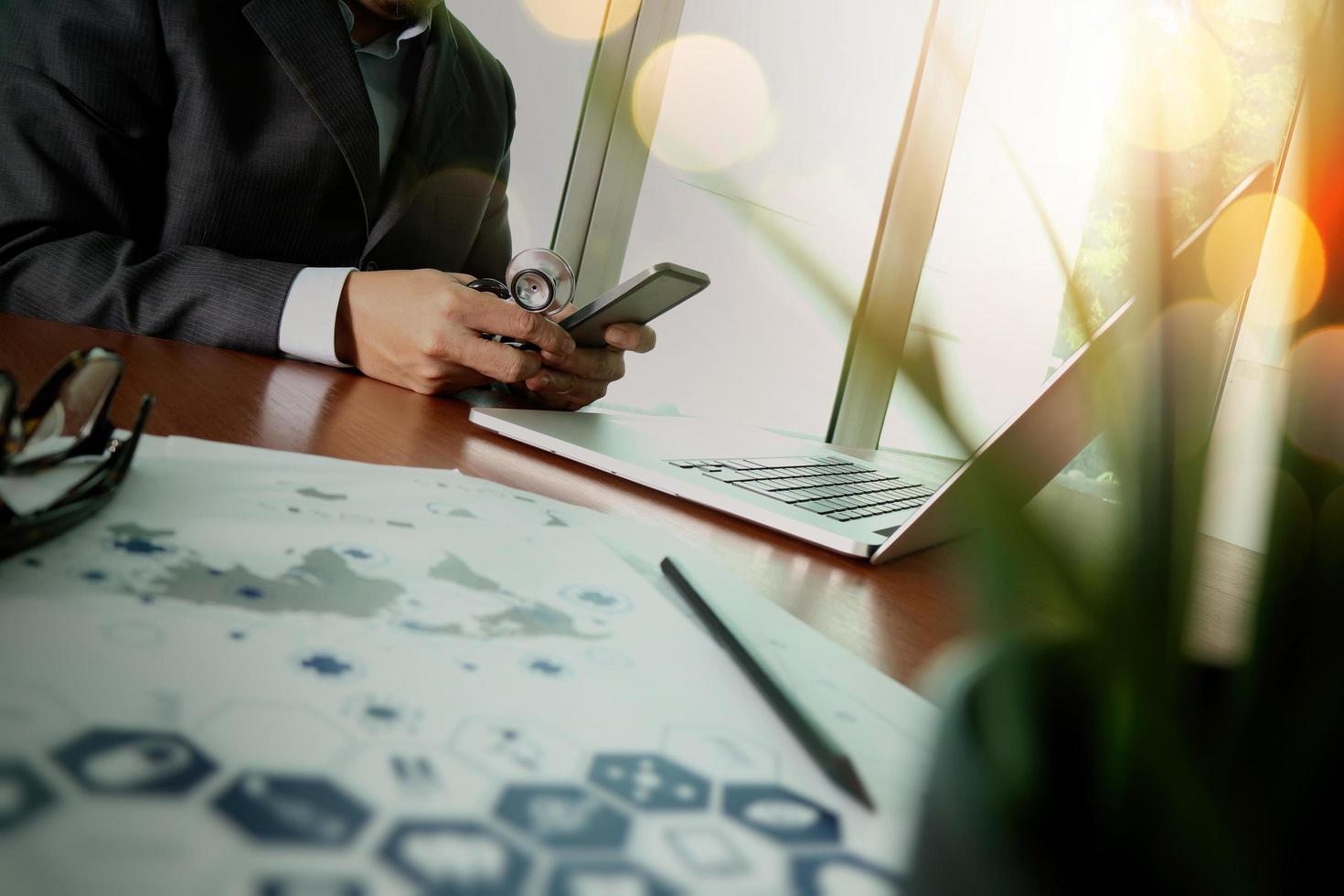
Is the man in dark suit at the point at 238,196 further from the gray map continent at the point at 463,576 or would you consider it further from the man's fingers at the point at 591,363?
the gray map continent at the point at 463,576

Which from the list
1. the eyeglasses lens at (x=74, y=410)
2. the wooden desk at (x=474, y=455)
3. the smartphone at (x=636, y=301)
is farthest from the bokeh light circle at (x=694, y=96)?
the eyeglasses lens at (x=74, y=410)

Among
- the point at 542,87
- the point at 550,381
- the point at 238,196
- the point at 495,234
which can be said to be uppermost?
the point at 542,87

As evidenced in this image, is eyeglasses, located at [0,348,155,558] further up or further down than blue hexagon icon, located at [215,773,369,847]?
further up

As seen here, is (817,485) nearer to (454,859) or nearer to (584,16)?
(454,859)

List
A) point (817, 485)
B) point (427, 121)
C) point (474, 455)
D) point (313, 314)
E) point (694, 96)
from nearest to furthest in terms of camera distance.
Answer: point (474, 455)
point (817, 485)
point (313, 314)
point (427, 121)
point (694, 96)

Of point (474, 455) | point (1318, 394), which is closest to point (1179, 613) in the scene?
point (1318, 394)

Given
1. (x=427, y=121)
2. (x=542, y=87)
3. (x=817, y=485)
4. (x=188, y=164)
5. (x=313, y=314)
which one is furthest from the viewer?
(x=542, y=87)

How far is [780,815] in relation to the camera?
20cm

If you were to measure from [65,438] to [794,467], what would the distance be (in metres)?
0.54

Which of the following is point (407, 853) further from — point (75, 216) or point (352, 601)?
point (75, 216)

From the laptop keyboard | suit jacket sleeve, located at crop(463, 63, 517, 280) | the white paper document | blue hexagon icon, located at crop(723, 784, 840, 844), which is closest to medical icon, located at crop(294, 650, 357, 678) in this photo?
the white paper document

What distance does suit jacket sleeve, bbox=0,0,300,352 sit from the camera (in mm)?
765

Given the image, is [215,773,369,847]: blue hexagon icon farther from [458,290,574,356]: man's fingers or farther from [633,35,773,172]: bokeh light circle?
[633,35,773,172]: bokeh light circle

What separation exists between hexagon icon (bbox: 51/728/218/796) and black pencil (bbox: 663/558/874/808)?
0.48 feet
